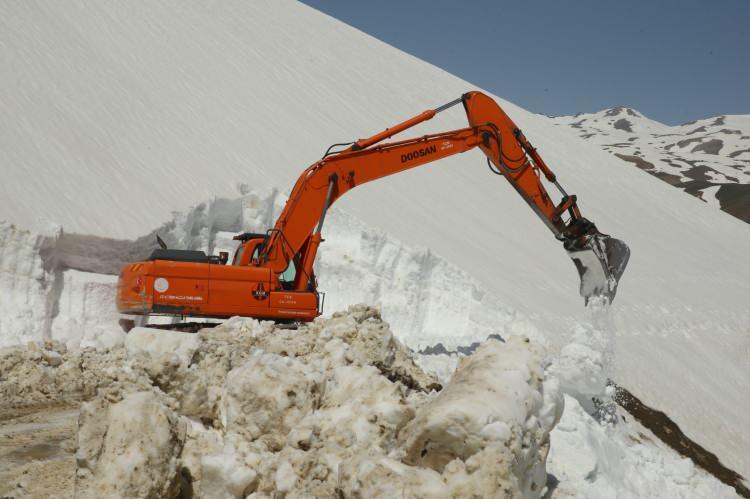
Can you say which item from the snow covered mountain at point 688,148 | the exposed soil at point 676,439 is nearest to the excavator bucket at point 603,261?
the exposed soil at point 676,439

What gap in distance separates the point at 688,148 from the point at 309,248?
113798 millimetres

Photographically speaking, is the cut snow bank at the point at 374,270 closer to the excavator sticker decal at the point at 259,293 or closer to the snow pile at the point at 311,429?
the excavator sticker decal at the point at 259,293

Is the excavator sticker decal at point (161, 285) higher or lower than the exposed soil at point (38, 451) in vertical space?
higher

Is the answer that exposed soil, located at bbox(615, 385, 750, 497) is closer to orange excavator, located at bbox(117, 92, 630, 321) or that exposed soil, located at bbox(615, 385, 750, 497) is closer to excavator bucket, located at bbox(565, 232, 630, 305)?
excavator bucket, located at bbox(565, 232, 630, 305)

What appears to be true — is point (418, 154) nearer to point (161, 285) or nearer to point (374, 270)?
point (374, 270)

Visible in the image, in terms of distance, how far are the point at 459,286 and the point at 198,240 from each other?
5156mm

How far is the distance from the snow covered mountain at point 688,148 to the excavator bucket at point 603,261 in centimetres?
5857

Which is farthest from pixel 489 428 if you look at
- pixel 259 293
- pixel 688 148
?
pixel 688 148

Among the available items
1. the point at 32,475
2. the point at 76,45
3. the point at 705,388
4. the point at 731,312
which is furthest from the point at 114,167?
the point at 731,312

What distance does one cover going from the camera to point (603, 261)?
370 inches

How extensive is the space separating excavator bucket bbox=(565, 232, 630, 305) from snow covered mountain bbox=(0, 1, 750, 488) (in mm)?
693

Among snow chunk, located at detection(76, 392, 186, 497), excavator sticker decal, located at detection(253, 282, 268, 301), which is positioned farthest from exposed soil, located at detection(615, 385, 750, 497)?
snow chunk, located at detection(76, 392, 186, 497)

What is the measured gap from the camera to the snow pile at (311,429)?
11.8ft

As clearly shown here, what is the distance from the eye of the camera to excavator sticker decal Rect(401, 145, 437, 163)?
928cm
